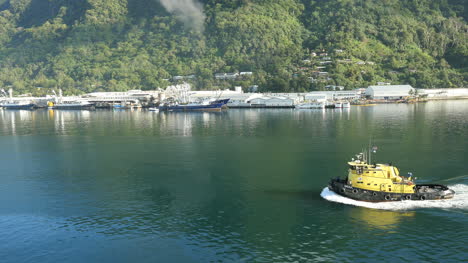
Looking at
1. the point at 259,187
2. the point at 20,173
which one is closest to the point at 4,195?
the point at 20,173

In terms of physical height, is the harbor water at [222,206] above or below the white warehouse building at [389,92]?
below

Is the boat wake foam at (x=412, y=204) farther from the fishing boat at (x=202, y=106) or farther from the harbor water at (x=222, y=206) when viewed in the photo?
the fishing boat at (x=202, y=106)

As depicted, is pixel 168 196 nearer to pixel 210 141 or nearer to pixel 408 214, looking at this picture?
pixel 408 214

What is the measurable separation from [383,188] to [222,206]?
46.3ft

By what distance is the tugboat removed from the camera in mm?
36656

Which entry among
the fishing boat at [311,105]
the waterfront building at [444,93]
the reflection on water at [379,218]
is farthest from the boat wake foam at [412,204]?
the waterfront building at [444,93]

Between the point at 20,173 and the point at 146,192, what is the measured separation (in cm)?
2097

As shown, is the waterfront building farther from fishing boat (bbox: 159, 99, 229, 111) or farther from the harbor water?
the harbor water

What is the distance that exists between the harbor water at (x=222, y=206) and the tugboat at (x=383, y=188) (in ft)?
2.23

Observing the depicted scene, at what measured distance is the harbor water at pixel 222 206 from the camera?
2984 centimetres

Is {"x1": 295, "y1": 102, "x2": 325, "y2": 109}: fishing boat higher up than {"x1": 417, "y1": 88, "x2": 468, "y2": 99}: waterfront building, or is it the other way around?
{"x1": 417, "y1": 88, "x2": 468, "y2": 99}: waterfront building

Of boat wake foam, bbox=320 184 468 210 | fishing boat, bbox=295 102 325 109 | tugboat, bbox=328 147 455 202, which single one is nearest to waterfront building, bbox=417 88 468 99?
fishing boat, bbox=295 102 325 109

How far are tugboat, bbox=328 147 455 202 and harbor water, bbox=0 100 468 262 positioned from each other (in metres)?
0.68

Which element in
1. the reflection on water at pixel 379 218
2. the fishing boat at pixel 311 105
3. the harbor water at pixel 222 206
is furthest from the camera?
the fishing boat at pixel 311 105
